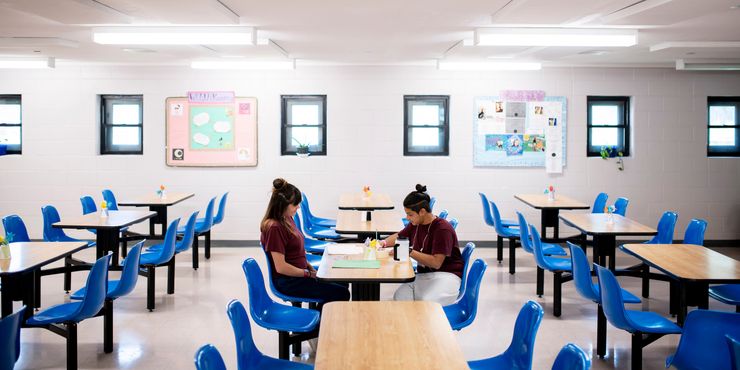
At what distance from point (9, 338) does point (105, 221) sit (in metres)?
A: 3.60

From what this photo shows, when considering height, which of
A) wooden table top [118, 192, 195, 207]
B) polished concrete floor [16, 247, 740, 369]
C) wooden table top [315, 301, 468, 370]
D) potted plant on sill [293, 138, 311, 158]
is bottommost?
polished concrete floor [16, 247, 740, 369]

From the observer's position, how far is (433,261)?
440 centimetres

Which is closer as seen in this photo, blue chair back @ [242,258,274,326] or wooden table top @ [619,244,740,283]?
blue chair back @ [242,258,274,326]

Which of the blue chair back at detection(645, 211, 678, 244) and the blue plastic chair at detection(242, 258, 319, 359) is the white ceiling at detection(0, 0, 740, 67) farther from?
the blue plastic chair at detection(242, 258, 319, 359)

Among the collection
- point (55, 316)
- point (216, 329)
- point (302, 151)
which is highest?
point (302, 151)

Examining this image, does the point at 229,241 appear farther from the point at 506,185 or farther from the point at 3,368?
the point at 3,368

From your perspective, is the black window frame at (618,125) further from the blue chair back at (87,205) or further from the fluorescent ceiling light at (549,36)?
the blue chair back at (87,205)

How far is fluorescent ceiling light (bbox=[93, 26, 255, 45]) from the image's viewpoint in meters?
6.11

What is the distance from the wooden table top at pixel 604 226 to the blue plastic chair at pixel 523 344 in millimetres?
3137

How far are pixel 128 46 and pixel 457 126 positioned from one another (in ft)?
15.1

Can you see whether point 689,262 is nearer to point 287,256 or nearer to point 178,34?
point 287,256

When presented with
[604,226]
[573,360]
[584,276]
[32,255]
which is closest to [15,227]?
[32,255]

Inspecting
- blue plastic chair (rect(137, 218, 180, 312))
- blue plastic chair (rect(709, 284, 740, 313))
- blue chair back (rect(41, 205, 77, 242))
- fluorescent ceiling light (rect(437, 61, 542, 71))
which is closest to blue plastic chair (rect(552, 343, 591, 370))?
blue plastic chair (rect(709, 284, 740, 313))

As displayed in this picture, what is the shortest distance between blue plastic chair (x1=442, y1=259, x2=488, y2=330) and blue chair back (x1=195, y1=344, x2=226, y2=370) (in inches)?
71.0
